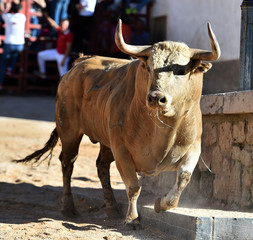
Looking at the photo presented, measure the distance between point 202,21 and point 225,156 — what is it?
6.89 metres

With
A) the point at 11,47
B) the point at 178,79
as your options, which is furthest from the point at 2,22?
the point at 178,79

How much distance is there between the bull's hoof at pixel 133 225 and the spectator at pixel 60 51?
8.72 meters

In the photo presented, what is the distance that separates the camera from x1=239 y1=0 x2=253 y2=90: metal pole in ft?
21.6

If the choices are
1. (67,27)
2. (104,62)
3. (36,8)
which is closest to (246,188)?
(104,62)

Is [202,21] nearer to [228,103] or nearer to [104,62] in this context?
[104,62]

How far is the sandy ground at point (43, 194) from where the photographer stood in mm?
5574

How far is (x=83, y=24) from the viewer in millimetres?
14922

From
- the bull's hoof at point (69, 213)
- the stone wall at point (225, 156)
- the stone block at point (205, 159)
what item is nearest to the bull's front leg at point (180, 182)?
the stone wall at point (225, 156)

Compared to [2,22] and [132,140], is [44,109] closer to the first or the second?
[2,22]

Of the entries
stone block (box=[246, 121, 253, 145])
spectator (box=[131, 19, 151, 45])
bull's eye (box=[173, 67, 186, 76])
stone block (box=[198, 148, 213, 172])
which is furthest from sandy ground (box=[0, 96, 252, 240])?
spectator (box=[131, 19, 151, 45])

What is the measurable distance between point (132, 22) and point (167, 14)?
990 mm

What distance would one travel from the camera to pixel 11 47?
14.2 meters

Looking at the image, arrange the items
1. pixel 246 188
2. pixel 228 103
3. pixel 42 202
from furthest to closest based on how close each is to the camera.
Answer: pixel 42 202, pixel 228 103, pixel 246 188

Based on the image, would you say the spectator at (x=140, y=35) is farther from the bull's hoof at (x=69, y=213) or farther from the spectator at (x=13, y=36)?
the bull's hoof at (x=69, y=213)
